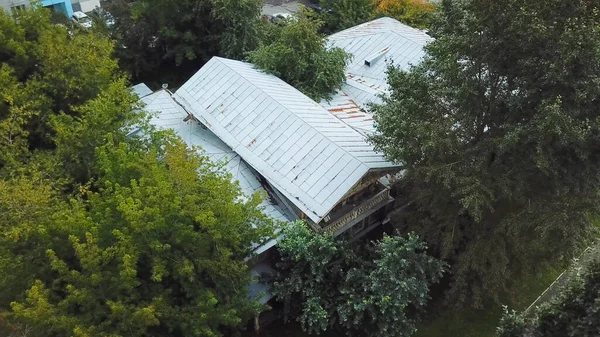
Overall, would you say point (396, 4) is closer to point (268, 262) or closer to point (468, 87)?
point (468, 87)

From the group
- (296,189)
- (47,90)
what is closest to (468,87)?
(296,189)

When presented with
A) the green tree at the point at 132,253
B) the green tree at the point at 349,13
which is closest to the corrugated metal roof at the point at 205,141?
the green tree at the point at 132,253

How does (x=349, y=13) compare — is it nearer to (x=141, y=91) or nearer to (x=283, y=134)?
(x=141, y=91)

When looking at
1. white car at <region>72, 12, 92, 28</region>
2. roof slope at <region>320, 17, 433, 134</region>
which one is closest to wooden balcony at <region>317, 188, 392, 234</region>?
roof slope at <region>320, 17, 433, 134</region>

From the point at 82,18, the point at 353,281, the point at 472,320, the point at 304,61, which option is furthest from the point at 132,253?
the point at 82,18

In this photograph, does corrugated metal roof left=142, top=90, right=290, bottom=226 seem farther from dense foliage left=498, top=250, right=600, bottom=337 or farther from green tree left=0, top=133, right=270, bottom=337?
dense foliage left=498, top=250, right=600, bottom=337

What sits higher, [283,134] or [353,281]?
[283,134]
